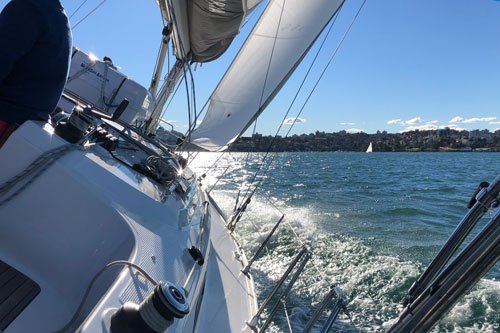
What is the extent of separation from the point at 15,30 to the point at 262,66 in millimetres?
3812

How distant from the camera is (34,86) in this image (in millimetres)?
2166

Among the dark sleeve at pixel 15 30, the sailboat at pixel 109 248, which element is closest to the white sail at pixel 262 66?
the sailboat at pixel 109 248

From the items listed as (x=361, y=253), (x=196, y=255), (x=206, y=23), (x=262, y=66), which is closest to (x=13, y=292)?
(x=196, y=255)

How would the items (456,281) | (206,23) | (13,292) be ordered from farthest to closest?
(206,23) → (13,292) → (456,281)

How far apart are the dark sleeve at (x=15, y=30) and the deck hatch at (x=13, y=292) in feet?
3.40

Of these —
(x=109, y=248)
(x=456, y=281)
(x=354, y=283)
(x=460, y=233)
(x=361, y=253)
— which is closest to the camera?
(x=456, y=281)

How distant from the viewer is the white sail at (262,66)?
5.10 meters

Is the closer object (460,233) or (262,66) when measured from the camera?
(460,233)

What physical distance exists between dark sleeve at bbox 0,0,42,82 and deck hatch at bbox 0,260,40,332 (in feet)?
3.40

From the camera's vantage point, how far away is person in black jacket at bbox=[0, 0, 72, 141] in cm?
195

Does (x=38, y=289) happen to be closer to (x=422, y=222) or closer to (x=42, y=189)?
(x=42, y=189)

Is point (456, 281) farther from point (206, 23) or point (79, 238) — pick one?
point (206, 23)

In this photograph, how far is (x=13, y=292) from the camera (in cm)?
158

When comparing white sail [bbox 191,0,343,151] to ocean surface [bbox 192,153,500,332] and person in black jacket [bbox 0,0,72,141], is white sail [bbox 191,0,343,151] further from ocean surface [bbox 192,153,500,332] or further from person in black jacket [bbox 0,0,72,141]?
person in black jacket [bbox 0,0,72,141]
